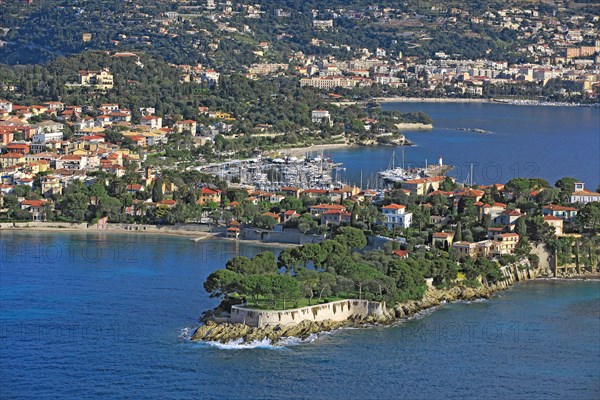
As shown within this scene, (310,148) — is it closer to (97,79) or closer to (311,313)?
(97,79)

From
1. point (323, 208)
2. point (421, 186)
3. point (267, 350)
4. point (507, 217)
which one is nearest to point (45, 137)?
point (421, 186)

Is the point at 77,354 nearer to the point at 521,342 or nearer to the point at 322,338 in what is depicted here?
the point at 322,338

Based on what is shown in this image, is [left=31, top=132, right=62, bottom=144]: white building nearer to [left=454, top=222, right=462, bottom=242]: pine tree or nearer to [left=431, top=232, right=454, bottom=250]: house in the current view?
[left=431, top=232, right=454, bottom=250]: house

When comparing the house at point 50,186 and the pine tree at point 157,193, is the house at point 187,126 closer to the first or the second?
the house at point 50,186

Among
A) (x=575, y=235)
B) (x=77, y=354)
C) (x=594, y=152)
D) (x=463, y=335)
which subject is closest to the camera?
(x=77, y=354)

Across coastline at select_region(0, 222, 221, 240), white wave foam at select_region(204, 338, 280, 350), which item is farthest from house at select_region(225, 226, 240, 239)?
white wave foam at select_region(204, 338, 280, 350)

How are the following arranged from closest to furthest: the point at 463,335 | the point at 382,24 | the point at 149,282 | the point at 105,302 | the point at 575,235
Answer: the point at 463,335 → the point at 105,302 → the point at 149,282 → the point at 575,235 → the point at 382,24

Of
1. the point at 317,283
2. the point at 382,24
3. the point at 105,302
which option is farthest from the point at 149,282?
the point at 382,24
